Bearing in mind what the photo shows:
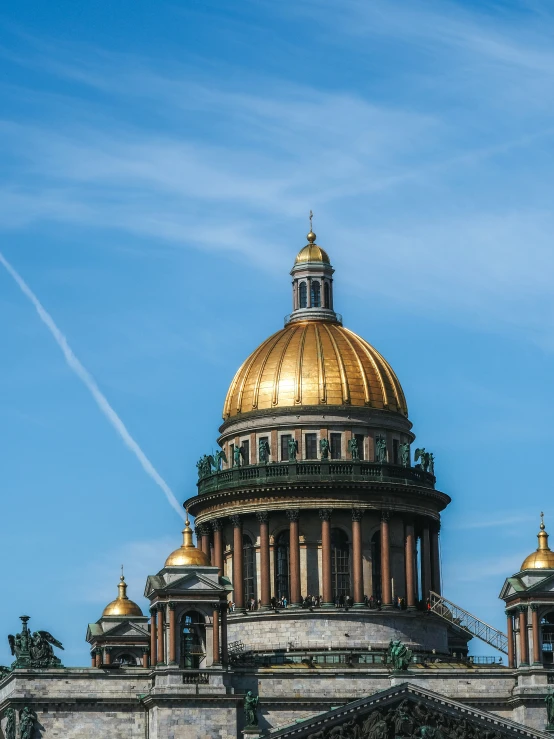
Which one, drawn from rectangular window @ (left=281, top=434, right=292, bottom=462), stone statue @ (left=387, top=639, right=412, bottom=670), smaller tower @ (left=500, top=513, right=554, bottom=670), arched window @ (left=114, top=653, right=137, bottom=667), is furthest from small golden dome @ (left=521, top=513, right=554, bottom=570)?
arched window @ (left=114, top=653, right=137, bottom=667)

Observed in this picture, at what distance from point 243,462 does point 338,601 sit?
11.4 meters

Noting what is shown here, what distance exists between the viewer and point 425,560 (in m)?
151

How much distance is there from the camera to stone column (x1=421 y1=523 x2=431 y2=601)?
15038cm

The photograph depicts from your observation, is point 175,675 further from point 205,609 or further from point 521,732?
point 521,732

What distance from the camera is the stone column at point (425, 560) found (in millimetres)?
150375

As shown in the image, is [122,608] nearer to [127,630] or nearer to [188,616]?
[127,630]

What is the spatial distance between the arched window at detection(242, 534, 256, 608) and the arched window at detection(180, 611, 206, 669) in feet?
46.5

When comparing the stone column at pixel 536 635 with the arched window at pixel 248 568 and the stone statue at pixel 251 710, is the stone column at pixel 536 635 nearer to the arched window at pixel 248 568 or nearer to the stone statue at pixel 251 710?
the stone statue at pixel 251 710

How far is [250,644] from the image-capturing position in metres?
145

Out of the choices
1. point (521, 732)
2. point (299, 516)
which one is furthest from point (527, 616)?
point (299, 516)

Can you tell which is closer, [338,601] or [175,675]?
[175,675]

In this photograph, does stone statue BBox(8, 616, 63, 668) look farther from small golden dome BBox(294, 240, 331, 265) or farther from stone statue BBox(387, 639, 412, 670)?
small golden dome BBox(294, 240, 331, 265)

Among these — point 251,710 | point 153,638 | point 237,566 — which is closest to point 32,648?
point 153,638

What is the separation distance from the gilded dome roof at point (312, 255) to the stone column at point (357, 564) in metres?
18.0
